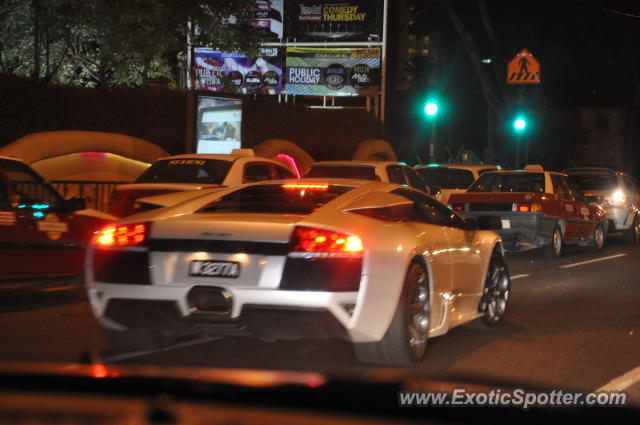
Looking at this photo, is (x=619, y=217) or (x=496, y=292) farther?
(x=619, y=217)

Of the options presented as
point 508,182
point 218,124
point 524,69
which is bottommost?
point 508,182

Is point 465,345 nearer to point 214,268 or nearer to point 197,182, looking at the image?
point 214,268

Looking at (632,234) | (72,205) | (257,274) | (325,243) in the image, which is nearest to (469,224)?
(325,243)

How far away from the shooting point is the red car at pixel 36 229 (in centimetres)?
1008

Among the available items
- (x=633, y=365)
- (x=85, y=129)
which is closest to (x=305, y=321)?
(x=633, y=365)

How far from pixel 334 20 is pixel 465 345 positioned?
3567 centimetres

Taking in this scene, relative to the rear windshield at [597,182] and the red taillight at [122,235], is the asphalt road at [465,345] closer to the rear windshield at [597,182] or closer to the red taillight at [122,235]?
the red taillight at [122,235]

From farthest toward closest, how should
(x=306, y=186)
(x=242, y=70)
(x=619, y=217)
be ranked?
(x=242, y=70) → (x=619, y=217) → (x=306, y=186)

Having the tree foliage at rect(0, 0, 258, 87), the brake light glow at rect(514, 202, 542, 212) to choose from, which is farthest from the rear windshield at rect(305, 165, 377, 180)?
the tree foliage at rect(0, 0, 258, 87)

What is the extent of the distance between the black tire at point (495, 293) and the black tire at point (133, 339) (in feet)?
9.40

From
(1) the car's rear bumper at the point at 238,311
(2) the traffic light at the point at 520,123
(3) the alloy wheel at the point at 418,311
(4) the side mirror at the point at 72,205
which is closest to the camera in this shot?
(1) the car's rear bumper at the point at 238,311

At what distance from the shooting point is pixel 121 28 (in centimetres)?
2736

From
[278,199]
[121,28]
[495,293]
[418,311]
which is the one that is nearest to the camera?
[418,311]

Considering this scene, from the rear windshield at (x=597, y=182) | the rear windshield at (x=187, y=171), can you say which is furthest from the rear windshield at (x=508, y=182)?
the rear windshield at (x=187, y=171)
